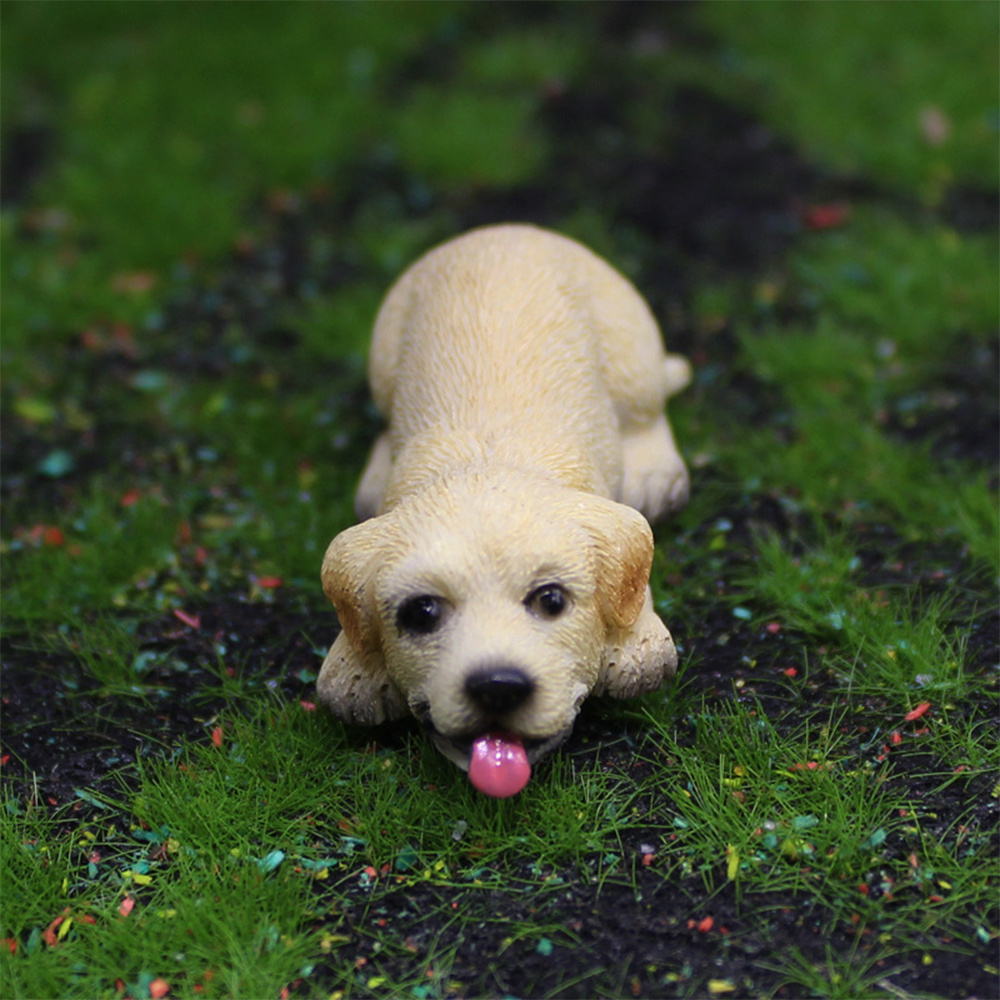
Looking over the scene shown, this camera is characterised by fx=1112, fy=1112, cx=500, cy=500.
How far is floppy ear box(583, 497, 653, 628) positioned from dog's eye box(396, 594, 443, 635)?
0.46 metres

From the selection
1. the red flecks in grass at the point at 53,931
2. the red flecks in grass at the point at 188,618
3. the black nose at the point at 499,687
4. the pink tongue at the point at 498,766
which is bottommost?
the red flecks in grass at the point at 188,618

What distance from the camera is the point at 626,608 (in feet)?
10.5

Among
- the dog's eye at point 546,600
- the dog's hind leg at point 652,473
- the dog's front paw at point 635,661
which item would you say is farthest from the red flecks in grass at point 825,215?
the dog's eye at point 546,600

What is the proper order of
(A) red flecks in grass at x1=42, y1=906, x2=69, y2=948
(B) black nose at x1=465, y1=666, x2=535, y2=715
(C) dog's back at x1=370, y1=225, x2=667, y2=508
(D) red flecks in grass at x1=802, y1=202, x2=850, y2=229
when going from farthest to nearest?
(D) red flecks in grass at x1=802, y1=202, x2=850, y2=229 → (C) dog's back at x1=370, y1=225, x2=667, y2=508 → (A) red flecks in grass at x1=42, y1=906, x2=69, y2=948 → (B) black nose at x1=465, y1=666, x2=535, y2=715

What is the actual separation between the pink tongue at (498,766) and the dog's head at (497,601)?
35mm

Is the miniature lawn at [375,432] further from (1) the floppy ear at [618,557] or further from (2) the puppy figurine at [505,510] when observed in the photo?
(1) the floppy ear at [618,557]

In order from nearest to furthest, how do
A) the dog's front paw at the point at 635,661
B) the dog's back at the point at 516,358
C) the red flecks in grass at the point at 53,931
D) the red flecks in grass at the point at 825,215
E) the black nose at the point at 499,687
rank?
the black nose at the point at 499,687 → the red flecks in grass at the point at 53,931 → the dog's front paw at the point at 635,661 → the dog's back at the point at 516,358 → the red flecks in grass at the point at 825,215

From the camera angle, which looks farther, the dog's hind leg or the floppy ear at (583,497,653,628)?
the dog's hind leg

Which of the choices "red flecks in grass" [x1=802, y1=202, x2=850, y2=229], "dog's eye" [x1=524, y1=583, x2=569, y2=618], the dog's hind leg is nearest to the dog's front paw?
"dog's eye" [x1=524, y1=583, x2=569, y2=618]

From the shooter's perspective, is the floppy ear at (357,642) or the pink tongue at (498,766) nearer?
the pink tongue at (498,766)

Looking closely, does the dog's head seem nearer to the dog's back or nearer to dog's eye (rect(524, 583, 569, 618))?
dog's eye (rect(524, 583, 569, 618))

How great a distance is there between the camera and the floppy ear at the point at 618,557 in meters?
3.10

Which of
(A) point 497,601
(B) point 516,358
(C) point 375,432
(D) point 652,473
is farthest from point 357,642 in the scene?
(C) point 375,432

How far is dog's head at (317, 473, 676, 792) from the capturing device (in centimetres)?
291
